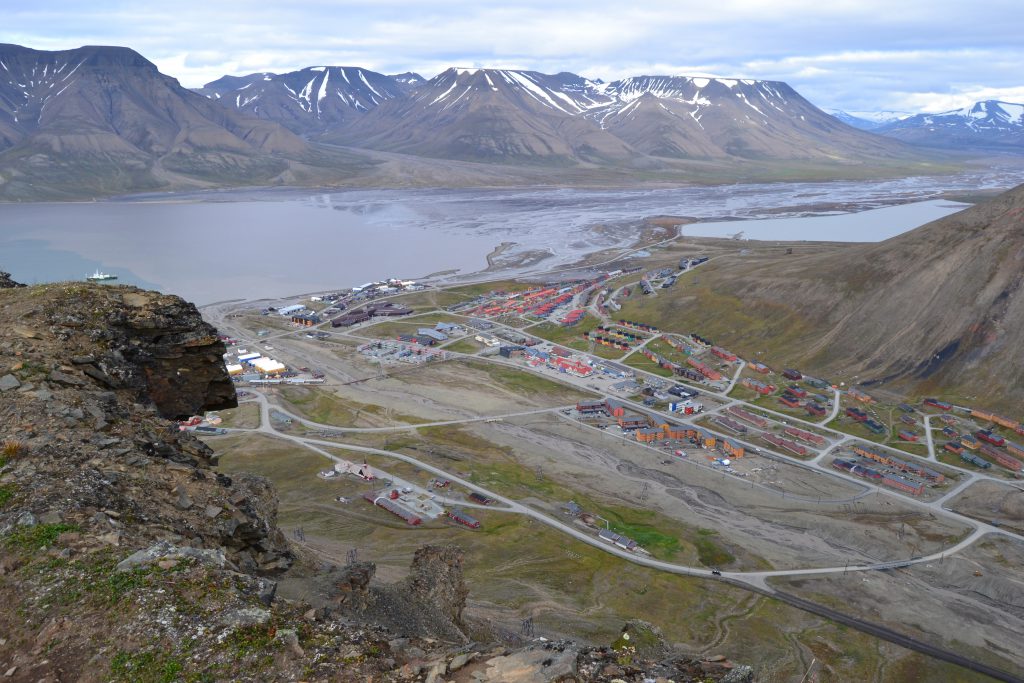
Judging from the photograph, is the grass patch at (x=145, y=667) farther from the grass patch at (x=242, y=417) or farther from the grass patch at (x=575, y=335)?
the grass patch at (x=575, y=335)

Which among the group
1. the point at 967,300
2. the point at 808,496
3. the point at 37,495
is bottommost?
the point at 808,496

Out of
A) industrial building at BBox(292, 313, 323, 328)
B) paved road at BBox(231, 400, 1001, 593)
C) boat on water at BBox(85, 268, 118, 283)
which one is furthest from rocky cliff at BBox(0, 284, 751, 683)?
boat on water at BBox(85, 268, 118, 283)

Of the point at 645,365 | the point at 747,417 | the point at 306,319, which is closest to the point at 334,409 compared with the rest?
the point at 306,319

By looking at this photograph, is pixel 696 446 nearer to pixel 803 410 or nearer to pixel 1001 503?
pixel 803 410

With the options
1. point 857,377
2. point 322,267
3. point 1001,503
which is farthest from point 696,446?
point 322,267

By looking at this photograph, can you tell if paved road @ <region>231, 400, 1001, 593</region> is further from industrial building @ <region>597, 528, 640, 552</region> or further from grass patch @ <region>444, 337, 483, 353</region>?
grass patch @ <region>444, 337, 483, 353</region>

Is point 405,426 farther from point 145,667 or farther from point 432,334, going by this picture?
point 145,667
